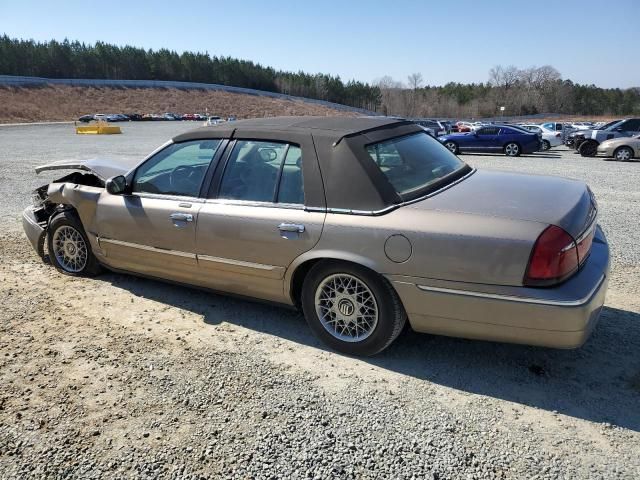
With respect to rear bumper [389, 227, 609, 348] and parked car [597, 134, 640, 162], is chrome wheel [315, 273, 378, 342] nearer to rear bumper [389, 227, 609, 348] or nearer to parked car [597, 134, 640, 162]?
rear bumper [389, 227, 609, 348]

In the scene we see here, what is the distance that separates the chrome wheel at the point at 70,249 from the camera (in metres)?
5.02

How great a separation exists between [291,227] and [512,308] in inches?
59.2

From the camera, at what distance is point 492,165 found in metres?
16.7

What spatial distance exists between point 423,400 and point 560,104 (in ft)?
404

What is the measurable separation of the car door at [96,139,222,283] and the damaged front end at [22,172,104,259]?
66 cm

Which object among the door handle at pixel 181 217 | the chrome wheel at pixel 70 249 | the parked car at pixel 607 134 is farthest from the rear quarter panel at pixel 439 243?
the parked car at pixel 607 134

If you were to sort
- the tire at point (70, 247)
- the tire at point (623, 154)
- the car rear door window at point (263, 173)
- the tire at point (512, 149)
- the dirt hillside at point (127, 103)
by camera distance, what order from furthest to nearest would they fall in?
the dirt hillside at point (127, 103) → the tire at point (512, 149) → the tire at point (623, 154) → the tire at point (70, 247) → the car rear door window at point (263, 173)

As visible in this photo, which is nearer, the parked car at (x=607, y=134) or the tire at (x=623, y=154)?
the tire at (x=623, y=154)

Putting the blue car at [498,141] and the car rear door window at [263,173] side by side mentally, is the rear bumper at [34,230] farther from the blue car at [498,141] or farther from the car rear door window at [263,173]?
the blue car at [498,141]

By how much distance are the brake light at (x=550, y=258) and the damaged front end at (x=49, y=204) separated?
408 centimetres

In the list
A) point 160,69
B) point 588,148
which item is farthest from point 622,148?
point 160,69

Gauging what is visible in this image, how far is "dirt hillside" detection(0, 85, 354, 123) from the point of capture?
6769 centimetres

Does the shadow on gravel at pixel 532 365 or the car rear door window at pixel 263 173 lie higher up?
the car rear door window at pixel 263 173

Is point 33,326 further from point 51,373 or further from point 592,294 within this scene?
point 592,294
